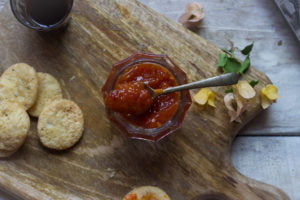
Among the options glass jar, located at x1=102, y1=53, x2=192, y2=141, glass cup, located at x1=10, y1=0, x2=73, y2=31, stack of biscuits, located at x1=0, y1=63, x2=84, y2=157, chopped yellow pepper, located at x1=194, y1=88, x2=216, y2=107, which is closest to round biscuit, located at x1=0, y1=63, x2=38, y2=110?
stack of biscuits, located at x1=0, y1=63, x2=84, y2=157

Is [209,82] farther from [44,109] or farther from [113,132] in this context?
[44,109]

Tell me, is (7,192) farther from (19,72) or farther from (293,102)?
(293,102)

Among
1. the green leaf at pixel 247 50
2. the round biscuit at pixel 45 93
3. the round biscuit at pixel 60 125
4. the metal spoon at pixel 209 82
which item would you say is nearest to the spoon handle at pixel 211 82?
the metal spoon at pixel 209 82

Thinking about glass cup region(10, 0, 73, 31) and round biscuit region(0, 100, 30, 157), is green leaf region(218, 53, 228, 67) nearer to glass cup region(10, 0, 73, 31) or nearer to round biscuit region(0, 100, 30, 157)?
glass cup region(10, 0, 73, 31)

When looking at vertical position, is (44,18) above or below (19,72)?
above

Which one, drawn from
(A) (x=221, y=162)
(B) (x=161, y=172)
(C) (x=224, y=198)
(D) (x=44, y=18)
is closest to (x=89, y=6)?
(D) (x=44, y=18)

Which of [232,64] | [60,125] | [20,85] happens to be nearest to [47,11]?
[20,85]
